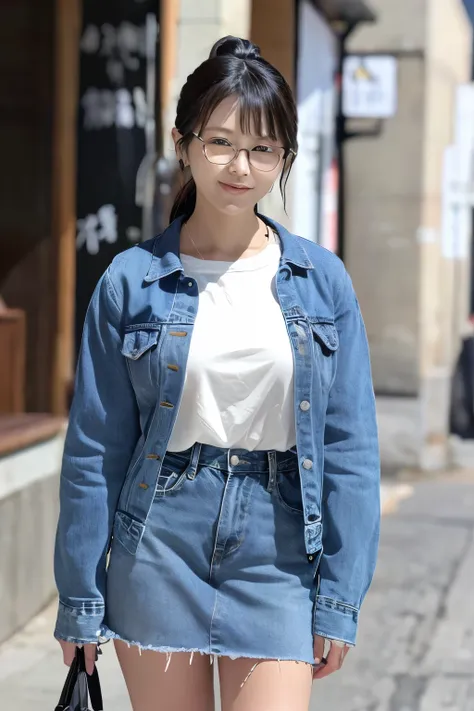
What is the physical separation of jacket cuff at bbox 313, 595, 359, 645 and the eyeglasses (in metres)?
Result: 0.90

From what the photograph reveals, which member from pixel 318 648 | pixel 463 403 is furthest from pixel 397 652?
pixel 463 403

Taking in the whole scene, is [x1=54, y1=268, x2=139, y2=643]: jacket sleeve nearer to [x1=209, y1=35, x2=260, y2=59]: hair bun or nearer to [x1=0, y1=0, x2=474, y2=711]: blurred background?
[x1=209, y1=35, x2=260, y2=59]: hair bun

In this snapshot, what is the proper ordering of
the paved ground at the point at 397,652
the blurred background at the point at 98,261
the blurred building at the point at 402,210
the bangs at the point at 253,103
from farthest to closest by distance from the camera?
the blurred building at the point at 402,210, the blurred background at the point at 98,261, the paved ground at the point at 397,652, the bangs at the point at 253,103

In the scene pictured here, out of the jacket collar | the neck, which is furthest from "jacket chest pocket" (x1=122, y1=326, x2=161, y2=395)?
the neck

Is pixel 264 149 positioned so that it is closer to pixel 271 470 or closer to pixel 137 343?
pixel 137 343

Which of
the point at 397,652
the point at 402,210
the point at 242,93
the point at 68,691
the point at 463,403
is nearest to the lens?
the point at 242,93

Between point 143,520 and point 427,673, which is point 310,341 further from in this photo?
point 427,673

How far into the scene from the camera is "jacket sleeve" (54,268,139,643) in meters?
2.32

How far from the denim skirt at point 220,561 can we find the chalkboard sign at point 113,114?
3.99 metres

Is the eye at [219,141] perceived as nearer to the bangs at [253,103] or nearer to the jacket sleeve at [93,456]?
the bangs at [253,103]

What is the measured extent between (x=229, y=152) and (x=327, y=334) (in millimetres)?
420

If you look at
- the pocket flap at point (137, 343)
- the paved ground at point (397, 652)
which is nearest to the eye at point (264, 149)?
the pocket flap at point (137, 343)

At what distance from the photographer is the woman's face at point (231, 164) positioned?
2262 mm

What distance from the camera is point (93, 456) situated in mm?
2318
